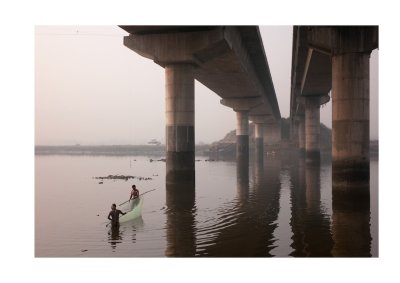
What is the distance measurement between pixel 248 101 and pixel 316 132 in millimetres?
A: 12793

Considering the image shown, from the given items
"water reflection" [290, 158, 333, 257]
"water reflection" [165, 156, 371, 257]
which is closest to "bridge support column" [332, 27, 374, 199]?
"water reflection" [165, 156, 371, 257]

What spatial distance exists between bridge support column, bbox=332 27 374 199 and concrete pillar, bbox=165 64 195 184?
1162cm

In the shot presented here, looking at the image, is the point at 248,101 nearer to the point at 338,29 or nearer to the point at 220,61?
the point at 220,61

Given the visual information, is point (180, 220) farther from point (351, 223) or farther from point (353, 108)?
point (353, 108)

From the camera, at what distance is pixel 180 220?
18.5 meters

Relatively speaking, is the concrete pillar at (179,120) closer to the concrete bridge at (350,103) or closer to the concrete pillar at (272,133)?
the concrete bridge at (350,103)

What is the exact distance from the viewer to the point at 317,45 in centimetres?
2477

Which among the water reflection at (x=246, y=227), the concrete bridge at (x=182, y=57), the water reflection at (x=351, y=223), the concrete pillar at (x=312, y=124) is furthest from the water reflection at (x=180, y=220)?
the concrete pillar at (x=312, y=124)

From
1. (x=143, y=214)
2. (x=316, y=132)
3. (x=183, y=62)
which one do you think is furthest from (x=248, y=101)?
(x=143, y=214)

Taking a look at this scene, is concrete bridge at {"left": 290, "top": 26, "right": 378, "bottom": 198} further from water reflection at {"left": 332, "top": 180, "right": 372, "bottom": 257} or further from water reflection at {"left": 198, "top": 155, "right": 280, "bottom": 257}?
water reflection at {"left": 198, "top": 155, "right": 280, "bottom": 257}

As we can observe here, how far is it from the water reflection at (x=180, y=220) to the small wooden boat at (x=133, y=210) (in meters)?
1.55

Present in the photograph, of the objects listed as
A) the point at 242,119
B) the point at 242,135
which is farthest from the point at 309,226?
the point at 242,135

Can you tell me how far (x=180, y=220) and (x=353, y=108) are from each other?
12009 mm

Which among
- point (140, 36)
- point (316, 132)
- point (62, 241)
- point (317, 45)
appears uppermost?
point (140, 36)
